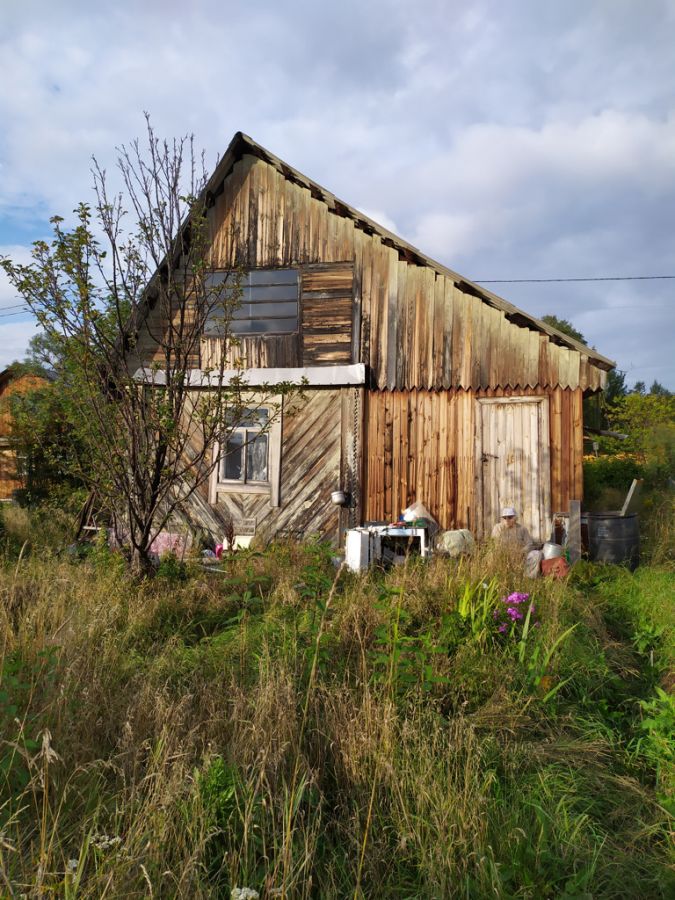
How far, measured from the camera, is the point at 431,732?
3113mm

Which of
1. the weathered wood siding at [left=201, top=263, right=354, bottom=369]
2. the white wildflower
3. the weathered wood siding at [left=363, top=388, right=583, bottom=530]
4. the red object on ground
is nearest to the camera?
the white wildflower

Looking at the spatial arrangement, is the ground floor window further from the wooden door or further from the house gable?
the wooden door

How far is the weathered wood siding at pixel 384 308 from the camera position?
870cm

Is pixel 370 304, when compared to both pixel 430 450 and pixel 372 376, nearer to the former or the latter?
pixel 372 376

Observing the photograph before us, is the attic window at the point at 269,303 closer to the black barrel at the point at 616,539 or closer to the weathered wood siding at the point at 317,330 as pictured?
the weathered wood siding at the point at 317,330

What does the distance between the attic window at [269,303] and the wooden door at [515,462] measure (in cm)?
351

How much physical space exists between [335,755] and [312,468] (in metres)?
6.93

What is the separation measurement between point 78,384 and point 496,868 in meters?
5.44

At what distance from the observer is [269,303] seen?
394 inches

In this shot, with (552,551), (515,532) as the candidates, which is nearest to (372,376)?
(515,532)

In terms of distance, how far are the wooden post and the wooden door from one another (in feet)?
1.90

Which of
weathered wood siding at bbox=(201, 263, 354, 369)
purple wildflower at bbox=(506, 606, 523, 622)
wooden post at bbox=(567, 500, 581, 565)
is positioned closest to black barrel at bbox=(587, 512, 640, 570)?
wooden post at bbox=(567, 500, 581, 565)

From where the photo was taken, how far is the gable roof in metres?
8.41

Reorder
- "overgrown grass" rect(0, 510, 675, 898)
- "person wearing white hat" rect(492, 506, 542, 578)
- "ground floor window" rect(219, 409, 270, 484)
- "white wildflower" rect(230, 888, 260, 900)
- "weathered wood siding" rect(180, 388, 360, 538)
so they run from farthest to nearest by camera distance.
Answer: "ground floor window" rect(219, 409, 270, 484), "weathered wood siding" rect(180, 388, 360, 538), "person wearing white hat" rect(492, 506, 542, 578), "overgrown grass" rect(0, 510, 675, 898), "white wildflower" rect(230, 888, 260, 900)
